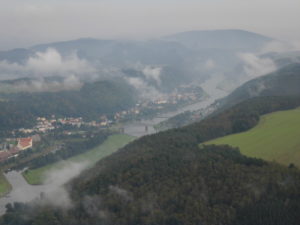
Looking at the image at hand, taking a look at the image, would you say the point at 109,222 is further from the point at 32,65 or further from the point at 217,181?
the point at 32,65

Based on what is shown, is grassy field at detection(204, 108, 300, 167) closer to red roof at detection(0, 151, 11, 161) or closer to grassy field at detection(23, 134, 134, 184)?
grassy field at detection(23, 134, 134, 184)

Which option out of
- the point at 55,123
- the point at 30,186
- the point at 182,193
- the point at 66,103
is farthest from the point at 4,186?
the point at 66,103

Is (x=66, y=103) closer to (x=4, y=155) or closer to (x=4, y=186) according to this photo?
(x=4, y=155)

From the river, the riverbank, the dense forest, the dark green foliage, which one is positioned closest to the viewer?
the river

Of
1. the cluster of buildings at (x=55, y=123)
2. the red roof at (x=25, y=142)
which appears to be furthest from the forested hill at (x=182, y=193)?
the cluster of buildings at (x=55, y=123)

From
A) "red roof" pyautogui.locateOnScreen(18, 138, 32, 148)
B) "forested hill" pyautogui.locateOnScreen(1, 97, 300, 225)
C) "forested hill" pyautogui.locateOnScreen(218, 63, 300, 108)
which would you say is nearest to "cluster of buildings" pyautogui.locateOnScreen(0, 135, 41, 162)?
"red roof" pyautogui.locateOnScreen(18, 138, 32, 148)

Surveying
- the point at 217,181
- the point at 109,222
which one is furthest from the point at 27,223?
the point at 217,181
